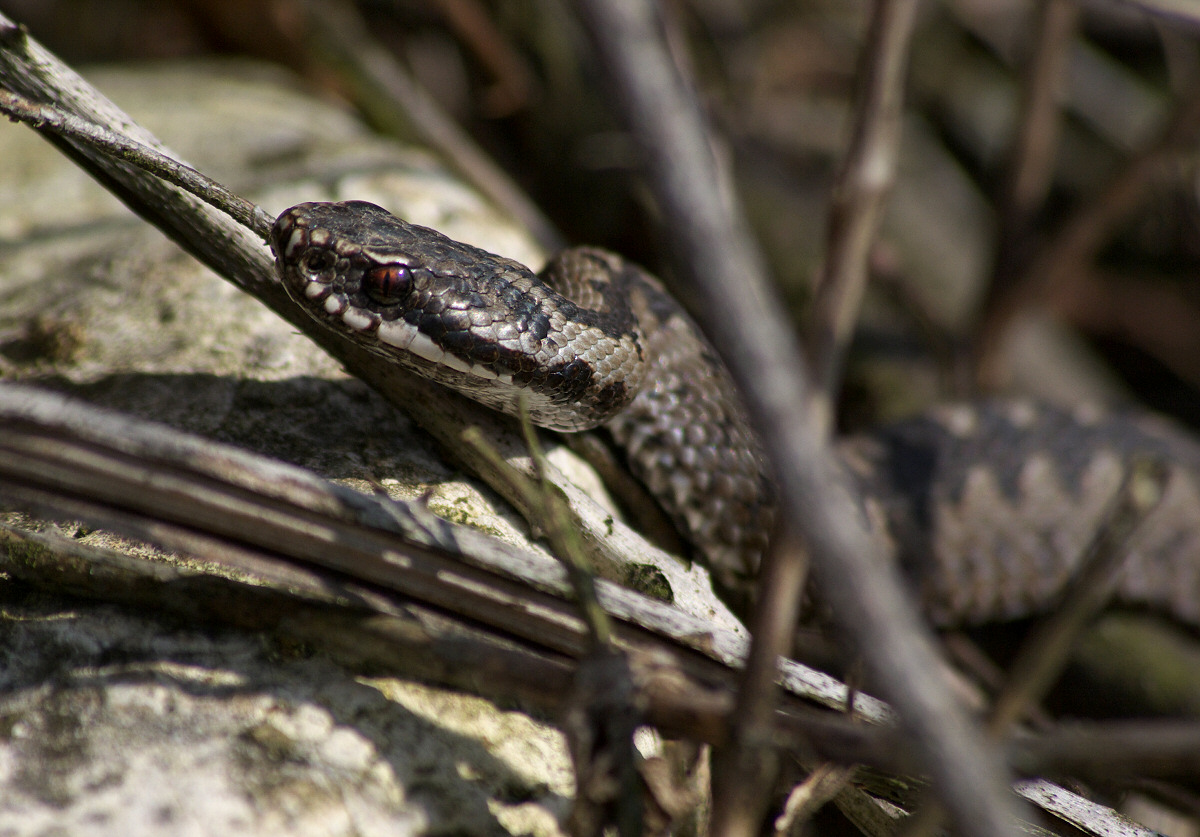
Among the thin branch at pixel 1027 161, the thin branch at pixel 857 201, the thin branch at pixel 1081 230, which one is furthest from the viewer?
the thin branch at pixel 1027 161

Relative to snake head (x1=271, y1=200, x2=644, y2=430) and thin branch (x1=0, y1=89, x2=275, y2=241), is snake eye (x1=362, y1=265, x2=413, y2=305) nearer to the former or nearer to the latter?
snake head (x1=271, y1=200, x2=644, y2=430)

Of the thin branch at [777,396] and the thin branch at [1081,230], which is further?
the thin branch at [1081,230]

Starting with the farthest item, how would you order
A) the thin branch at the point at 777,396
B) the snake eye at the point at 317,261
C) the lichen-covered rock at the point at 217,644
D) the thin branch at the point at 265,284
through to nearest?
1. the snake eye at the point at 317,261
2. the thin branch at the point at 265,284
3. the lichen-covered rock at the point at 217,644
4. the thin branch at the point at 777,396

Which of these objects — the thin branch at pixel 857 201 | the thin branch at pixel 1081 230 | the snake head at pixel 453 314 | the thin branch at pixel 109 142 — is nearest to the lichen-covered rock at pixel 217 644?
the snake head at pixel 453 314

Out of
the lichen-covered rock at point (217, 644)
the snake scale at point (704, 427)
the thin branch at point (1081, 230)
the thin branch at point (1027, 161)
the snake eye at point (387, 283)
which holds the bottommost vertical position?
the lichen-covered rock at point (217, 644)

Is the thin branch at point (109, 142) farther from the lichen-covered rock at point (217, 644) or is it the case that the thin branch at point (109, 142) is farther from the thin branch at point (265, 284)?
the lichen-covered rock at point (217, 644)

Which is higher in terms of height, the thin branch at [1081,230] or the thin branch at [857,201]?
the thin branch at [1081,230]

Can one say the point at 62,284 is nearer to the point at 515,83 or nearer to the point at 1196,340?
the point at 515,83

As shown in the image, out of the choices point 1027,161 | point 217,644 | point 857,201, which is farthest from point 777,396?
point 1027,161
